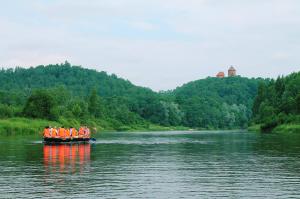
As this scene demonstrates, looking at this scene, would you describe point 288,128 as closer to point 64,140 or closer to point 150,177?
point 64,140

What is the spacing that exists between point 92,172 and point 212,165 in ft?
35.0

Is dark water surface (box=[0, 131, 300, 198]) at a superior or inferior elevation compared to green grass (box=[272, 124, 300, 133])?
inferior

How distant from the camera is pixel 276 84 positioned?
197m

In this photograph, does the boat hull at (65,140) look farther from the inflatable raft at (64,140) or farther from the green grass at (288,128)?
the green grass at (288,128)

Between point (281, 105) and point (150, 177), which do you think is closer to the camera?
point (150, 177)

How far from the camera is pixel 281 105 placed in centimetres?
16650

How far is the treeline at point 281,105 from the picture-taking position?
15138 centimetres

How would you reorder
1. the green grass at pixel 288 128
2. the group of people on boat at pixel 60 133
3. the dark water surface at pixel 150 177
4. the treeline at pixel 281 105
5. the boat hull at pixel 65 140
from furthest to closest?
the treeline at pixel 281 105 < the green grass at pixel 288 128 < the group of people on boat at pixel 60 133 < the boat hull at pixel 65 140 < the dark water surface at pixel 150 177

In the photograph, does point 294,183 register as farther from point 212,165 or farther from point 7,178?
point 7,178

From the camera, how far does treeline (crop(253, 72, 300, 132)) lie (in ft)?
497

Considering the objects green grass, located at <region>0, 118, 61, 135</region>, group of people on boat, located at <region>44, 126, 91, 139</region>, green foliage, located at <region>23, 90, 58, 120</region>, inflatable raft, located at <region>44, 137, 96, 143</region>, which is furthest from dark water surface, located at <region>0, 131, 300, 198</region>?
green foliage, located at <region>23, 90, 58, 120</region>

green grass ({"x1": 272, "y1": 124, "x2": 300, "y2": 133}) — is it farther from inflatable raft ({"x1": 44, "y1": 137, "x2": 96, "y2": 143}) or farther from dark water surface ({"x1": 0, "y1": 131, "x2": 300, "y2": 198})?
dark water surface ({"x1": 0, "y1": 131, "x2": 300, "y2": 198})

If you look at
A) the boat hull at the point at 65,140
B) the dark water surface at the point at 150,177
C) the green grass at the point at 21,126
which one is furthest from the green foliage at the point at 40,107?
the dark water surface at the point at 150,177

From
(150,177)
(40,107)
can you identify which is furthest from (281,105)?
(150,177)
